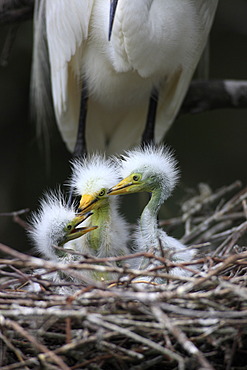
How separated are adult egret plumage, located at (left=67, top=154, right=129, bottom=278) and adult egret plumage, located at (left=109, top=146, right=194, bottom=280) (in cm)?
4

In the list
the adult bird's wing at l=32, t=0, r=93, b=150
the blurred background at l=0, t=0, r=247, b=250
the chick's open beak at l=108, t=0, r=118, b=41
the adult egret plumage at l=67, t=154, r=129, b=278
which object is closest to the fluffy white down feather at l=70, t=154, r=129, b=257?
the adult egret plumage at l=67, t=154, r=129, b=278

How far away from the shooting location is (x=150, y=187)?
1772 millimetres

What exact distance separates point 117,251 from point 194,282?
1.78 feet

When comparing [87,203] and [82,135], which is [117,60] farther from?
[87,203]

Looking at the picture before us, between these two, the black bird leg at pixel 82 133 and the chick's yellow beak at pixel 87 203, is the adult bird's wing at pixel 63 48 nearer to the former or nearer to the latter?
the black bird leg at pixel 82 133

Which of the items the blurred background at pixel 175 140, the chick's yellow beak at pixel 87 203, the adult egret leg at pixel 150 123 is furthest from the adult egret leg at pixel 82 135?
the blurred background at pixel 175 140

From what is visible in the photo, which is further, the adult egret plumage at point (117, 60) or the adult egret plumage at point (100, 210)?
the adult egret plumage at point (117, 60)

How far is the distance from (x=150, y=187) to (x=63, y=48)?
2.36 feet

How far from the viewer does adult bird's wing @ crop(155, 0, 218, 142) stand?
2242 mm

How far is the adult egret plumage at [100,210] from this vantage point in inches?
70.0

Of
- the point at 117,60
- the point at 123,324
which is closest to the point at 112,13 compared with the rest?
the point at 117,60

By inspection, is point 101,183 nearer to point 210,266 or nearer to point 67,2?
point 210,266

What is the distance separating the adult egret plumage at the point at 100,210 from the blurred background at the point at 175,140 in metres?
Result: 1.43

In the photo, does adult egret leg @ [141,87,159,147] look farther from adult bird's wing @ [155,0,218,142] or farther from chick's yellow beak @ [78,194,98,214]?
chick's yellow beak @ [78,194,98,214]
